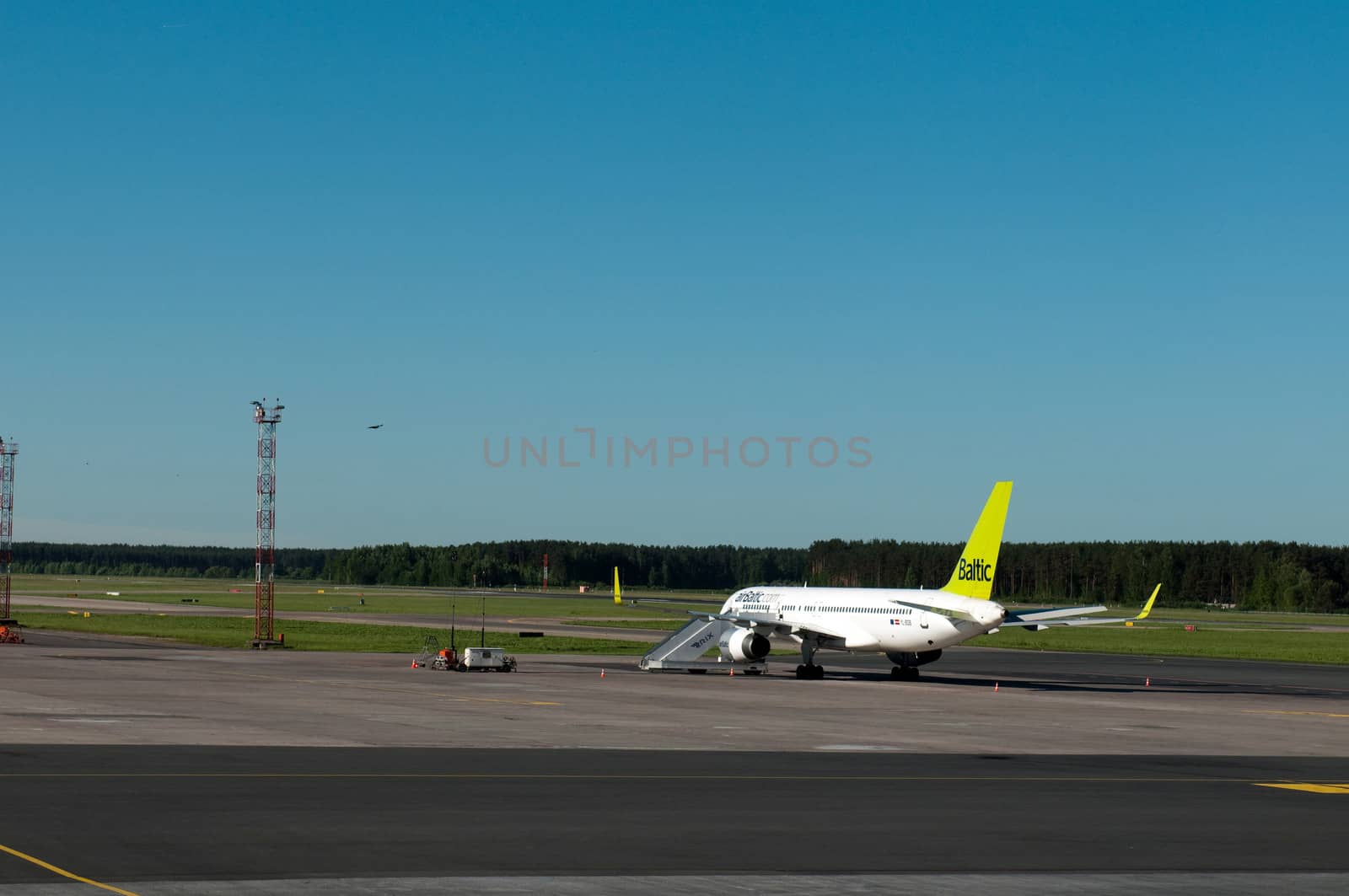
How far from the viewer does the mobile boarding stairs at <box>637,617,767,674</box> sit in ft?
223

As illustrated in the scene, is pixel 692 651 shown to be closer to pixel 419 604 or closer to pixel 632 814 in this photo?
pixel 632 814

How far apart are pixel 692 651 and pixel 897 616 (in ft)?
31.8

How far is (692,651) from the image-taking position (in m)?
68.3

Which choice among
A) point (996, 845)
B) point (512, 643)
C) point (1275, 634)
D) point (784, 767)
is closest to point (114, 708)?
point (784, 767)

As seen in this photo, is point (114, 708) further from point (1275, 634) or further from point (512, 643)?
point (1275, 634)

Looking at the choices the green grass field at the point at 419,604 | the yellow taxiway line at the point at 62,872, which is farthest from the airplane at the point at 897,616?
the green grass field at the point at 419,604

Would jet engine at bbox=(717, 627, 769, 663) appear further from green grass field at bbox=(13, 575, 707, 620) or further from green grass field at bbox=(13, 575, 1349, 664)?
green grass field at bbox=(13, 575, 707, 620)

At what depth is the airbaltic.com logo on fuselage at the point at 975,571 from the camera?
6028 centimetres

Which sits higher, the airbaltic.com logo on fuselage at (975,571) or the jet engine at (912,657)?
the airbaltic.com logo on fuselage at (975,571)

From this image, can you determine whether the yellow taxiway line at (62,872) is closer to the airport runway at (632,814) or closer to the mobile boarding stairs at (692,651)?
the airport runway at (632,814)

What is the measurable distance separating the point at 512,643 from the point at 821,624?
27.8 meters

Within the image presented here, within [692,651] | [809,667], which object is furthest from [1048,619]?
[692,651]

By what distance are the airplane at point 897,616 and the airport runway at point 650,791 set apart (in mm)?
7840

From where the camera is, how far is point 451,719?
40.2 metres
